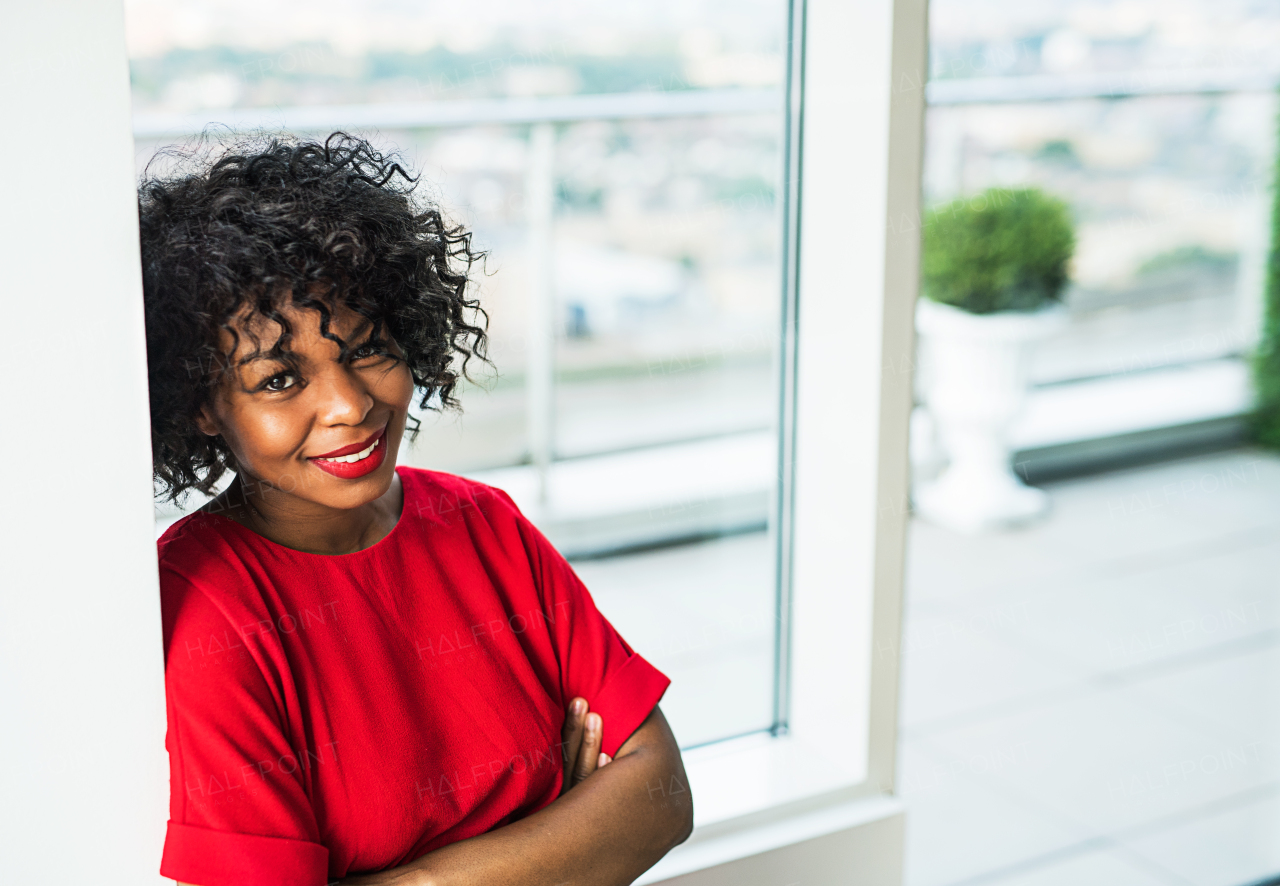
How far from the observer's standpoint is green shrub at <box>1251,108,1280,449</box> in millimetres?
4484

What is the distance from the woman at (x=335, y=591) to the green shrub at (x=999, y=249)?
291 centimetres

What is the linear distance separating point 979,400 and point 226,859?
3.31 m

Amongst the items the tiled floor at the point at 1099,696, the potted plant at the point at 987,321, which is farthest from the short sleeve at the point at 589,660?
the potted plant at the point at 987,321

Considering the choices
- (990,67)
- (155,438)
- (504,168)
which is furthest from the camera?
(990,67)

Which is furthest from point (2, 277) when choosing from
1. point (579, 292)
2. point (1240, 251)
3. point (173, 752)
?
point (1240, 251)

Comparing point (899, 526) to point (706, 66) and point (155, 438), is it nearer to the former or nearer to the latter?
point (155, 438)

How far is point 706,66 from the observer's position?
117 inches

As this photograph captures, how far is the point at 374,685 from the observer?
40.5 inches

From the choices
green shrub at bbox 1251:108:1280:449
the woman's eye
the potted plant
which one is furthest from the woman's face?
green shrub at bbox 1251:108:1280:449

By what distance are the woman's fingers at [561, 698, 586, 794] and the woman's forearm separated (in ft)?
0.15

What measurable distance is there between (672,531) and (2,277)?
1.81 metres

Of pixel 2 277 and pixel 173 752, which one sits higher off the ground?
pixel 2 277

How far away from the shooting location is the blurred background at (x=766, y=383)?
229 centimetres

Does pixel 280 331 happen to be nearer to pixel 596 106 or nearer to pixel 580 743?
pixel 580 743
